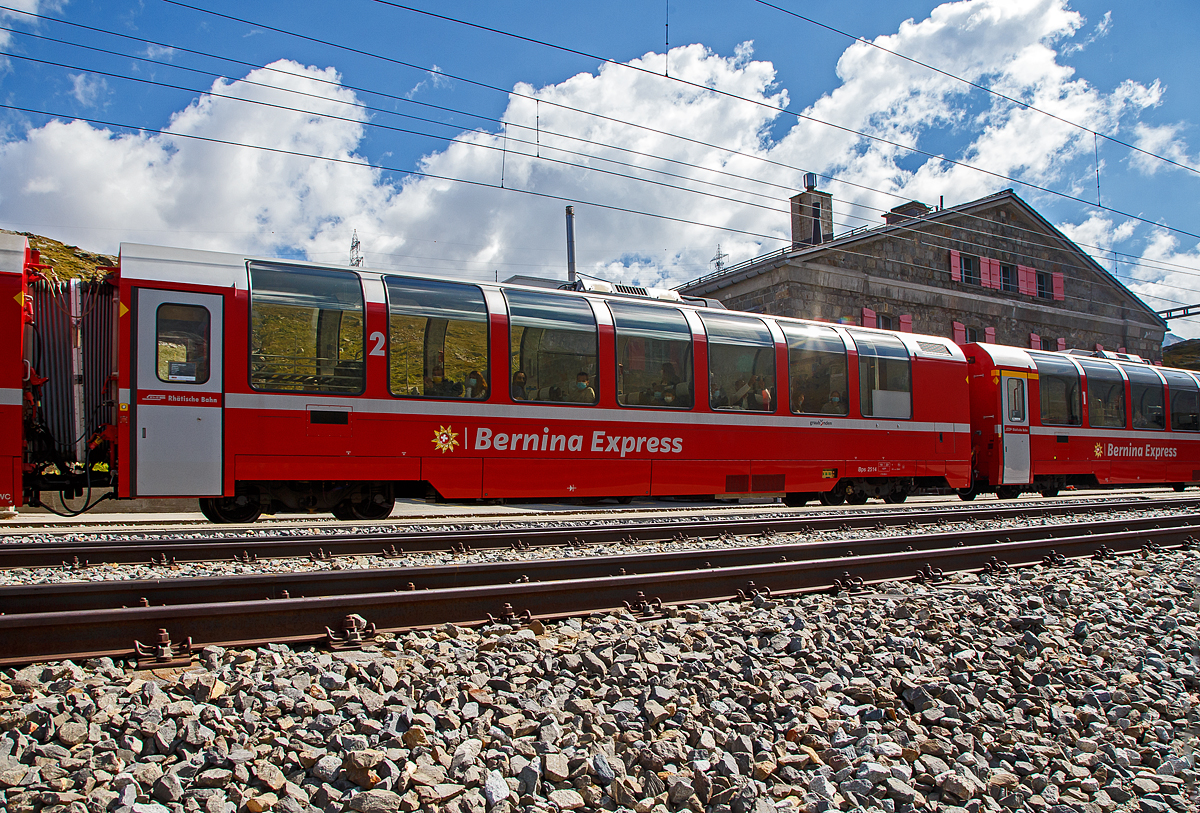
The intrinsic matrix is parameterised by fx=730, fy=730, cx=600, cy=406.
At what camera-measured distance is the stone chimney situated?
28.0 metres

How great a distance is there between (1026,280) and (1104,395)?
15.3 meters

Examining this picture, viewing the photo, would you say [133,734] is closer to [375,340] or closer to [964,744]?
[964,744]

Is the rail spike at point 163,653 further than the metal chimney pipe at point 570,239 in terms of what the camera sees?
No

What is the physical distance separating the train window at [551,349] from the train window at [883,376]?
17.0 feet

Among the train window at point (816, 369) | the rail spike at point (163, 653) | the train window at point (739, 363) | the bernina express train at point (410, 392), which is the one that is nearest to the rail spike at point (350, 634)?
the rail spike at point (163, 653)

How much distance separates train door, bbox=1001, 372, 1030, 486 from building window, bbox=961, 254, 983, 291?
14.7 meters

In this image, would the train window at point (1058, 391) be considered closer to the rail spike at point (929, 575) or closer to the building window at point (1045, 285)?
the rail spike at point (929, 575)

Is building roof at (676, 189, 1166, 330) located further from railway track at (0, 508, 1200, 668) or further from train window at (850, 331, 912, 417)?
railway track at (0, 508, 1200, 668)

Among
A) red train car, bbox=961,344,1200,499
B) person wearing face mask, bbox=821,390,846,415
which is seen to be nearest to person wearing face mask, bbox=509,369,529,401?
person wearing face mask, bbox=821,390,846,415

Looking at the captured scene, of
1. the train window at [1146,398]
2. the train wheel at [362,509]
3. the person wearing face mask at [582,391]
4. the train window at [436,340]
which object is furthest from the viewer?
the train window at [1146,398]

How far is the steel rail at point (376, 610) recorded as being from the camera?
11.6ft

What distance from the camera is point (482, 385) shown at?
9453 millimetres

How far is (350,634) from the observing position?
386cm

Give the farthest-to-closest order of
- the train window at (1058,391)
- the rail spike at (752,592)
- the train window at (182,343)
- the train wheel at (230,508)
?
the train window at (1058,391) < the train wheel at (230,508) < the train window at (182,343) < the rail spike at (752,592)
